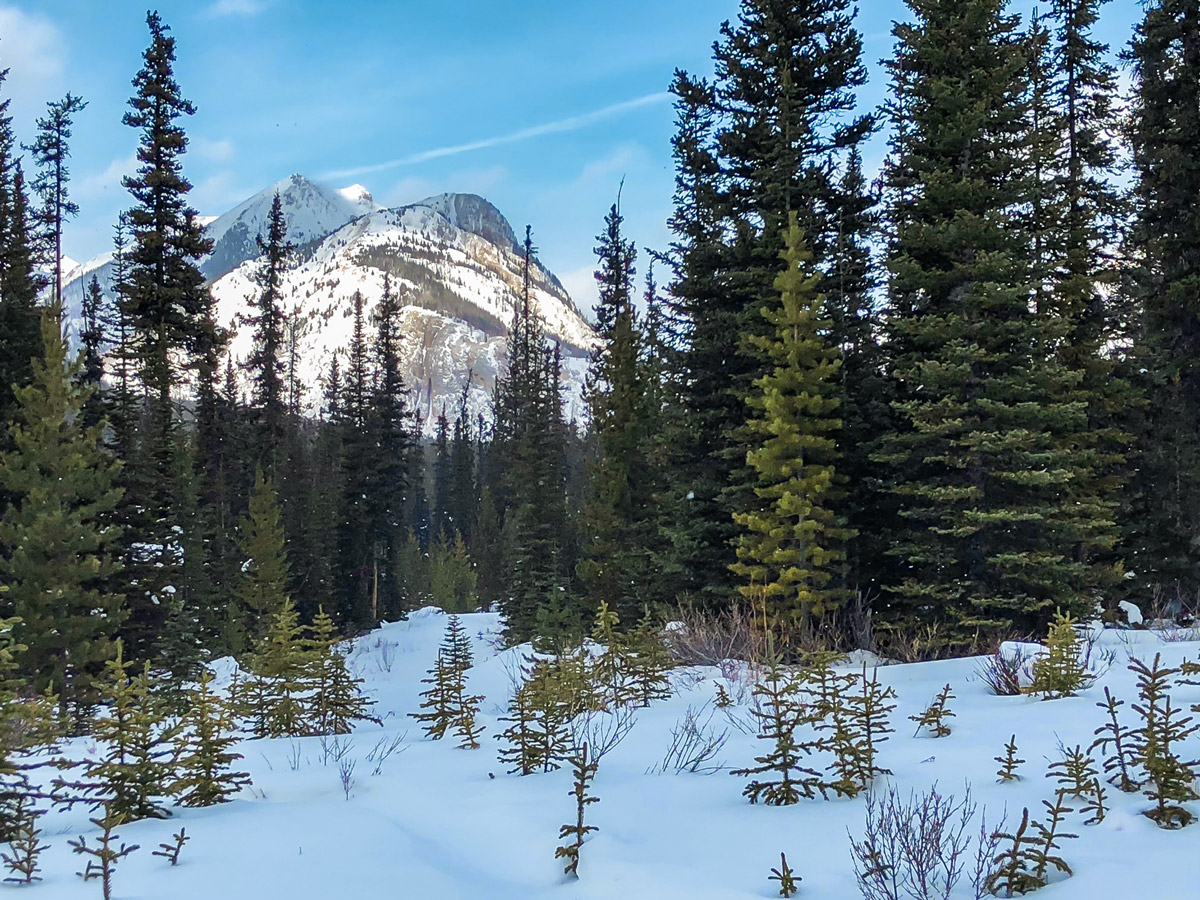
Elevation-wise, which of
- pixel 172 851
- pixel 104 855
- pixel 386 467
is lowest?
pixel 172 851

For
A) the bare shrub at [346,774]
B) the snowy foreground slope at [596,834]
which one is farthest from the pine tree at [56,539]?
the snowy foreground slope at [596,834]

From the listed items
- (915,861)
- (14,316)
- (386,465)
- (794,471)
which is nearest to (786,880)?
(915,861)

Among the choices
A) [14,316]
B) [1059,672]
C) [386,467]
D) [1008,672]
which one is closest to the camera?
[1059,672]

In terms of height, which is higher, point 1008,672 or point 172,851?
point 1008,672

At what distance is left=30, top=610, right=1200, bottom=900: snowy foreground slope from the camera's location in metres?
3.91

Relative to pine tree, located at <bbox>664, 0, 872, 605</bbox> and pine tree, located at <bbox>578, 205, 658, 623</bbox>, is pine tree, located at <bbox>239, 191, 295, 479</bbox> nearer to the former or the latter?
pine tree, located at <bbox>578, 205, 658, 623</bbox>

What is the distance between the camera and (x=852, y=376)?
17516 millimetres

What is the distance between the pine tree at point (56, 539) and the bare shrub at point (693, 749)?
50.5ft

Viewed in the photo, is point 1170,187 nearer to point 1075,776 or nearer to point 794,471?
point 794,471

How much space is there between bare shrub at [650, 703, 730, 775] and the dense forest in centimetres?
227

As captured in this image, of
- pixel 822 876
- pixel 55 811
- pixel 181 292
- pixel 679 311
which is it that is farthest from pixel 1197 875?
pixel 181 292

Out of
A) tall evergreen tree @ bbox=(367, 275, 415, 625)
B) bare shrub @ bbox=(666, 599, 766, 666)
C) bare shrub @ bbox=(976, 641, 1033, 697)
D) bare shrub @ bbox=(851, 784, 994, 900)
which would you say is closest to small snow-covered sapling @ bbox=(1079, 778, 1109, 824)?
bare shrub @ bbox=(851, 784, 994, 900)

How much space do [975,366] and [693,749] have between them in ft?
37.4

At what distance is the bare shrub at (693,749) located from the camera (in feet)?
19.3
